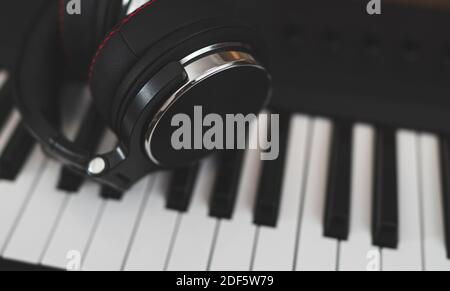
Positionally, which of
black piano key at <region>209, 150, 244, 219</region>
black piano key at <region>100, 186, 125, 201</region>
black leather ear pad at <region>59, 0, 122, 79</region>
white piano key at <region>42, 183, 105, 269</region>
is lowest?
white piano key at <region>42, 183, 105, 269</region>

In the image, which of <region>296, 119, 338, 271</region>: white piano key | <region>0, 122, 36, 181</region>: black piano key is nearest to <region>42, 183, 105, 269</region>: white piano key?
<region>0, 122, 36, 181</region>: black piano key

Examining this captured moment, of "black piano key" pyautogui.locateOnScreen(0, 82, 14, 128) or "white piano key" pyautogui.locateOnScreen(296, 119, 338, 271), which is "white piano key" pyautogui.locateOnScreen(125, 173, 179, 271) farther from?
"black piano key" pyautogui.locateOnScreen(0, 82, 14, 128)

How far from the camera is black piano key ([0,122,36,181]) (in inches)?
45.1

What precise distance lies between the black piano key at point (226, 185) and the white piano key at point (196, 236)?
0.02 metres

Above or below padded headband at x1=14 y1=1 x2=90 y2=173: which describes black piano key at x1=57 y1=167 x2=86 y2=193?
below

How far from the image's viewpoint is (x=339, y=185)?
1.15 metres

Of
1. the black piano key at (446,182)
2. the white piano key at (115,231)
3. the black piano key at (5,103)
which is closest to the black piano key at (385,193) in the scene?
the black piano key at (446,182)

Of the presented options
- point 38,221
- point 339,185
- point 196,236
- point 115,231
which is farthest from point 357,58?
point 38,221

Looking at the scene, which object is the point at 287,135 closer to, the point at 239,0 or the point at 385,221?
the point at 385,221

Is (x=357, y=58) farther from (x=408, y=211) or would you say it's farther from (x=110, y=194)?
(x=110, y=194)
